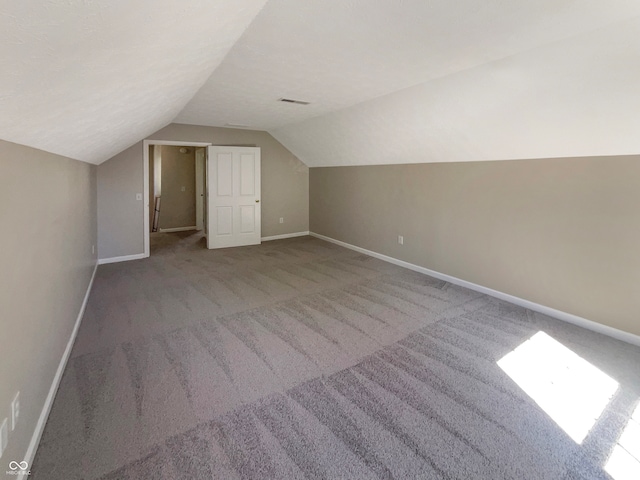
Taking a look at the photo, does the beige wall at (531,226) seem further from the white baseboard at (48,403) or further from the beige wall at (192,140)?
the white baseboard at (48,403)

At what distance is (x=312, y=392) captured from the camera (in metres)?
2.18

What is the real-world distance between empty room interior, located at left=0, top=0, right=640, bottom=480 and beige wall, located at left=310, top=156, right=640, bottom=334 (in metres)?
0.02

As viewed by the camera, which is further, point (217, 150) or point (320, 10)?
point (217, 150)

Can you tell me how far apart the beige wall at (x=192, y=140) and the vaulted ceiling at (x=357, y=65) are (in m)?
2.02

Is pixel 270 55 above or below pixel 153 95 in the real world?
above

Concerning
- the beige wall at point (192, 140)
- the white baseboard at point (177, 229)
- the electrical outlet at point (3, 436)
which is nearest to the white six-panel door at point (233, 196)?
the beige wall at point (192, 140)

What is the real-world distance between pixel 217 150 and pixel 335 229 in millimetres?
2798

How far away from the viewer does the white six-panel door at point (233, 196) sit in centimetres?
613

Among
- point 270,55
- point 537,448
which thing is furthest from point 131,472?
point 270,55

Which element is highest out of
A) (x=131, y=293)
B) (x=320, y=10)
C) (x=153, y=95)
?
(x=320, y=10)

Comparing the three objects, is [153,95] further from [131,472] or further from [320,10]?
[131,472]

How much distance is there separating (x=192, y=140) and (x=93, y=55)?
16.7 feet

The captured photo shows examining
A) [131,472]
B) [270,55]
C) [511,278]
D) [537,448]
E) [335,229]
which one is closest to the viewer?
[131,472]

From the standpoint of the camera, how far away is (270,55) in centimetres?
261
